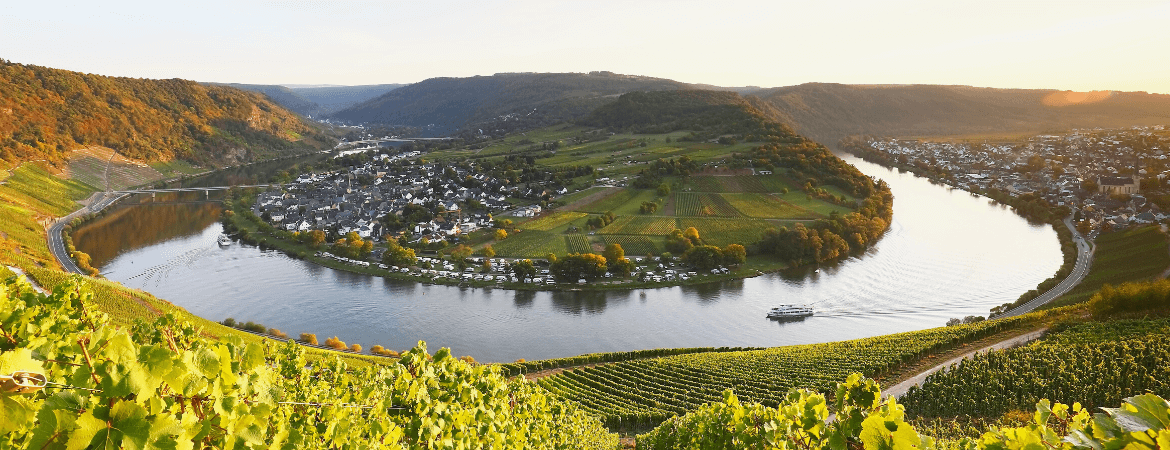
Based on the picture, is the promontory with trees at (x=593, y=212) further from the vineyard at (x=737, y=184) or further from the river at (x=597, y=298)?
the river at (x=597, y=298)

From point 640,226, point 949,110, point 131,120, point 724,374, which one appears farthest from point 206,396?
point 949,110

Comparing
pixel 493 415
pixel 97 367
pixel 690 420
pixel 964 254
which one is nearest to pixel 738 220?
pixel 964 254

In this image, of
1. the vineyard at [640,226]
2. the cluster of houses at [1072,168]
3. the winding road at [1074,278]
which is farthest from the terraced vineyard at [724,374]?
the cluster of houses at [1072,168]

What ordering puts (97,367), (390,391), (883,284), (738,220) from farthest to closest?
(738,220)
(883,284)
(390,391)
(97,367)

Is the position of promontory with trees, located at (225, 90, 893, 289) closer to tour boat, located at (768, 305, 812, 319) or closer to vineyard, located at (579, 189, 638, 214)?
vineyard, located at (579, 189, 638, 214)

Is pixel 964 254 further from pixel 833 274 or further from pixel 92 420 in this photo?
pixel 92 420

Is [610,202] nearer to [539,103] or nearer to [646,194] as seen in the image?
[646,194]
